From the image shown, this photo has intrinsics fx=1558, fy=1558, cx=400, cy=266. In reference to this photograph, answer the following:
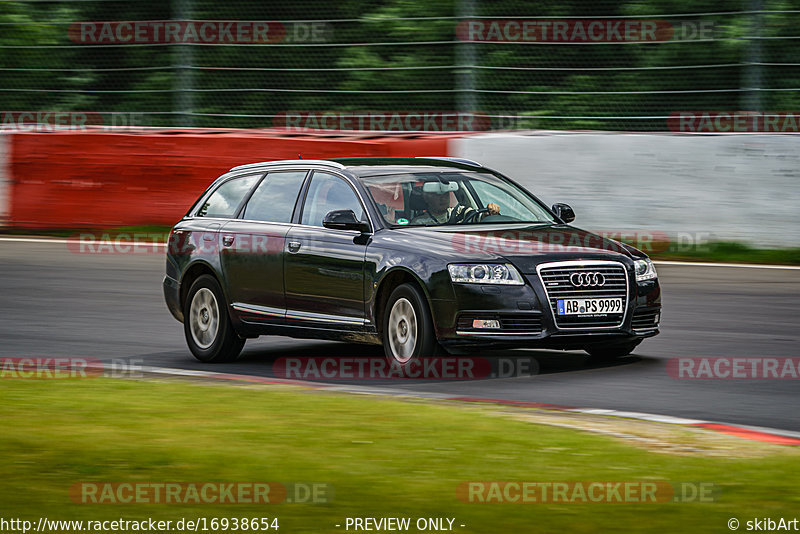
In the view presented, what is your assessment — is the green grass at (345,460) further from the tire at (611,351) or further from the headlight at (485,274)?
the tire at (611,351)

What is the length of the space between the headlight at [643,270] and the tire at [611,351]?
0.52 metres

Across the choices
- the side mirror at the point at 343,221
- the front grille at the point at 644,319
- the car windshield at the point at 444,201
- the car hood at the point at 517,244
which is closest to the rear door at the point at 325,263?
the side mirror at the point at 343,221

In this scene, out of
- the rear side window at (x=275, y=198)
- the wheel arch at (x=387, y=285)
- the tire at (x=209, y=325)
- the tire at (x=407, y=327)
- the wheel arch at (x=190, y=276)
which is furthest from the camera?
the wheel arch at (x=190, y=276)

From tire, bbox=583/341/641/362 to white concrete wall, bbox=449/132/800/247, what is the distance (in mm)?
7291

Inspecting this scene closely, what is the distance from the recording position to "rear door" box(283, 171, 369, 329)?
11.4 metres

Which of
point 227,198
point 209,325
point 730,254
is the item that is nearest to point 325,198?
point 227,198

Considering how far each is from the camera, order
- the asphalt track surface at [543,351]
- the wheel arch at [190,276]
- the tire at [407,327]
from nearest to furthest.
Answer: the asphalt track surface at [543,351], the tire at [407,327], the wheel arch at [190,276]

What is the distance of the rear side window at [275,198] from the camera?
12250 mm

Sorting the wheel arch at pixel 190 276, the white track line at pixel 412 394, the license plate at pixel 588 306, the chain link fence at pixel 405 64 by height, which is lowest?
the white track line at pixel 412 394

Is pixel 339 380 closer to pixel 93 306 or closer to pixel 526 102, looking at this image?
pixel 93 306

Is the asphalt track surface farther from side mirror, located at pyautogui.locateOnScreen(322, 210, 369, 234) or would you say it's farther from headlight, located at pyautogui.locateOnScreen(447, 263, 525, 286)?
side mirror, located at pyautogui.locateOnScreen(322, 210, 369, 234)

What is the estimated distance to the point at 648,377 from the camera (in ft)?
35.4

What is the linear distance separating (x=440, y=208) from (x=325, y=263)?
3.14ft

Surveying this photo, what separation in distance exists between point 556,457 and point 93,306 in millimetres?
9002
